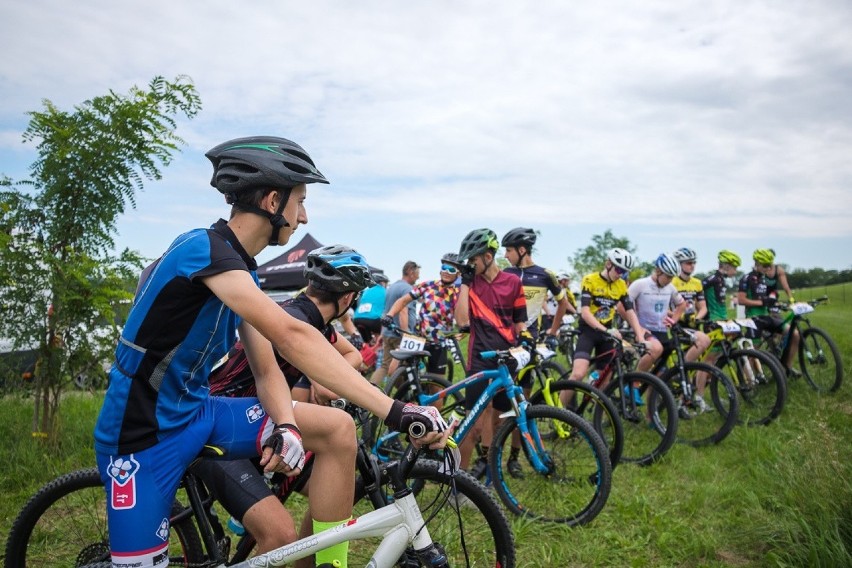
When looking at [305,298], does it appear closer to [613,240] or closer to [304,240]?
[304,240]

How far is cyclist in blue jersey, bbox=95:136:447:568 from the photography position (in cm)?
225

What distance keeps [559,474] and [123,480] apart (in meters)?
3.54

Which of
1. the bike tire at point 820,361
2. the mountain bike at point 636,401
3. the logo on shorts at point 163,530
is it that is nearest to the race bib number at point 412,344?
the mountain bike at point 636,401

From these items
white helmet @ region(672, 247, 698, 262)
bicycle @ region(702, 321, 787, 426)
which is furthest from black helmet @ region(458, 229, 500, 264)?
white helmet @ region(672, 247, 698, 262)

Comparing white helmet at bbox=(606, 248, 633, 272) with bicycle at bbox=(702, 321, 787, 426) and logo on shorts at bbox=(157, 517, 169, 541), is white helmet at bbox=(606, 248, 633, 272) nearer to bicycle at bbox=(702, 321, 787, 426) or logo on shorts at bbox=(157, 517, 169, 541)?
bicycle at bbox=(702, 321, 787, 426)

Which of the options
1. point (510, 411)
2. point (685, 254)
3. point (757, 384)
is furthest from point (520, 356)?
point (685, 254)

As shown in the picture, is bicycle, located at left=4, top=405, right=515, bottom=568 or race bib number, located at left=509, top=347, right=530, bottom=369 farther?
race bib number, located at left=509, top=347, right=530, bottom=369

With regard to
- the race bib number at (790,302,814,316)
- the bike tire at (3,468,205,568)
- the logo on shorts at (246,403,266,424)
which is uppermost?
the race bib number at (790,302,814,316)

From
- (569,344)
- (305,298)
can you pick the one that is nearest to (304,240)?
(569,344)

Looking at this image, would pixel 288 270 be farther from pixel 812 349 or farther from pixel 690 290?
pixel 812 349

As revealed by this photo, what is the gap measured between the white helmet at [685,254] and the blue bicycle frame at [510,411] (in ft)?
17.5

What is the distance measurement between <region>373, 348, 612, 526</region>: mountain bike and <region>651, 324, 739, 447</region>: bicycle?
2.54 meters

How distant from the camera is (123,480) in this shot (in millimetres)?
2391

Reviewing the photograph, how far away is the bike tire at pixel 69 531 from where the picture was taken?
291 cm
